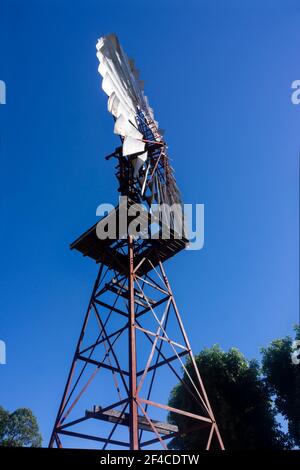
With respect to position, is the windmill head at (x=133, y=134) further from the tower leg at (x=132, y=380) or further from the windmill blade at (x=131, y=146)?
the tower leg at (x=132, y=380)

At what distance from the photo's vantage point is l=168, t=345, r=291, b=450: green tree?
63.4 ft

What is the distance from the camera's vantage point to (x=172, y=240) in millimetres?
13742

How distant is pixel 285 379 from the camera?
20031 mm

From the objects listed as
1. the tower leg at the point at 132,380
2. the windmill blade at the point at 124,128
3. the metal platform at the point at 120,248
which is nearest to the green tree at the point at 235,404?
the metal platform at the point at 120,248

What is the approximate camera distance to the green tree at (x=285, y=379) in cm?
1916

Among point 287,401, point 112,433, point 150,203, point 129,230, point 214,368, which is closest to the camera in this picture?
point 112,433

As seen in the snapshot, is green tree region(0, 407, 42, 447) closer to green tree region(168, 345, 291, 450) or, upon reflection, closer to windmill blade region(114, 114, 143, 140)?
green tree region(168, 345, 291, 450)

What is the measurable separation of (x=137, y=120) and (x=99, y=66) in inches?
106

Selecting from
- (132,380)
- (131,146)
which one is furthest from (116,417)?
(131,146)

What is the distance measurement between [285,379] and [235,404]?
2.85 meters

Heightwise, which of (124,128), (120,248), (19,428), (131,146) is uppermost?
(124,128)

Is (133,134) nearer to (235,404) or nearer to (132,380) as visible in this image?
(132,380)

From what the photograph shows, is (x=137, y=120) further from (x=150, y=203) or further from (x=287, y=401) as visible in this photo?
(x=287, y=401)
